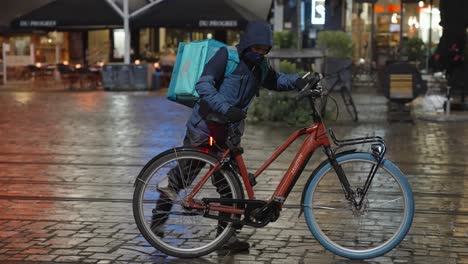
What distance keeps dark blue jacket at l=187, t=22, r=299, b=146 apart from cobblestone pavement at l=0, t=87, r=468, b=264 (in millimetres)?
1026

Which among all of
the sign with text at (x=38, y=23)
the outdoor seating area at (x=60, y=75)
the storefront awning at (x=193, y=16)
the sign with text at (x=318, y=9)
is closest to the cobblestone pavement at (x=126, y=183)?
the sign with text at (x=318, y=9)

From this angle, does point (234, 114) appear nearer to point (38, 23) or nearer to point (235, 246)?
point (235, 246)

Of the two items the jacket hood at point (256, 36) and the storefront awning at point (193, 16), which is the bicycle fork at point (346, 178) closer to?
the jacket hood at point (256, 36)

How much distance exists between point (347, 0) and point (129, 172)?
21.4 meters

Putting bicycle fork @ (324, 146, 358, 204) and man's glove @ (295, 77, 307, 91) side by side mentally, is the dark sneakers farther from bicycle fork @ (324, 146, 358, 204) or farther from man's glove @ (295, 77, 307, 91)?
man's glove @ (295, 77, 307, 91)

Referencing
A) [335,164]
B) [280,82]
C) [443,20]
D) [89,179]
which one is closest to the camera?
[335,164]

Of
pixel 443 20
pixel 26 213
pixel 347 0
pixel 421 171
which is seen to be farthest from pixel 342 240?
pixel 347 0

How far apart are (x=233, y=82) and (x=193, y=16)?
18842mm

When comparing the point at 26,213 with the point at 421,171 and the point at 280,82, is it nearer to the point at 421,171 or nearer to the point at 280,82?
the point at 280,82

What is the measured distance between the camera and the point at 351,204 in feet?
19.1

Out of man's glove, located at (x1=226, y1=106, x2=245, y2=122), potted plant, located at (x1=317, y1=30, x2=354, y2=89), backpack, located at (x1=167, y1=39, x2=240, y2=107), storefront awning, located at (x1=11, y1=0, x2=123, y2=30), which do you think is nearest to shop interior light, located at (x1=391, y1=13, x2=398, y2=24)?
potted plant, located at (x1=317, y1=30, x2=354, y2=89)

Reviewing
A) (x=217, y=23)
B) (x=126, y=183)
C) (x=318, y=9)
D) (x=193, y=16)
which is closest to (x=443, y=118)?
(x=318, y=9)

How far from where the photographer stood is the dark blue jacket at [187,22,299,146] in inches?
230

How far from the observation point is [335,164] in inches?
225
